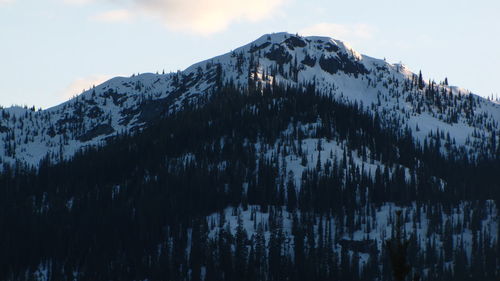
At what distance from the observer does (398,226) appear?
111 ft

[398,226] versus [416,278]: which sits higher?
[398,226]

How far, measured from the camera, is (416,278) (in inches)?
1393

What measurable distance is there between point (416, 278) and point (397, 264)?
1.05 metres

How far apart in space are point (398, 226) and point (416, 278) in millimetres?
3074

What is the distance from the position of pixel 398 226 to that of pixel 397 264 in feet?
9.65

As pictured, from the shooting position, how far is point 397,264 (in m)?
36.0

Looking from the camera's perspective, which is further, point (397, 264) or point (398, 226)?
point (397, 264)
